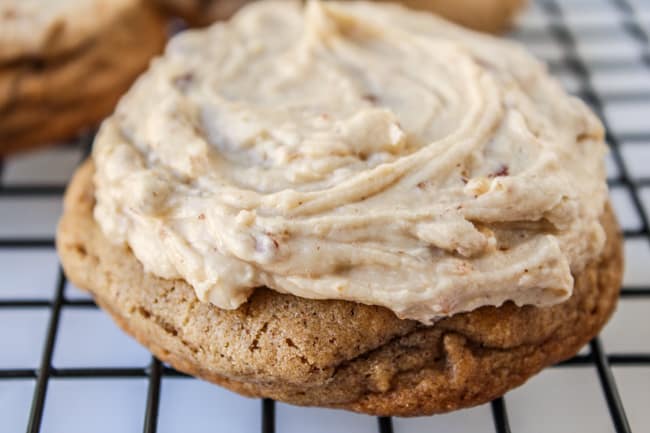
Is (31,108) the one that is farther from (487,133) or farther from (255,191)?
(487,133)

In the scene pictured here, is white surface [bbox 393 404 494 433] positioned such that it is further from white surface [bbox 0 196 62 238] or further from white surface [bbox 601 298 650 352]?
white surface [bbox 0 196 62 238]

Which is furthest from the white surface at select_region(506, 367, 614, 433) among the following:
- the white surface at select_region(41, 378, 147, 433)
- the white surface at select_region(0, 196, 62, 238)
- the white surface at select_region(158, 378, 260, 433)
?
the white surface at select_region(0, 196, 62, 238)

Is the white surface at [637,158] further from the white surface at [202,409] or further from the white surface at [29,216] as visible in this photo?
the white surface at [29,216]

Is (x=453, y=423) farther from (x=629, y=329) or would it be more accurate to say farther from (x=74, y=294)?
(x=74, y=294)

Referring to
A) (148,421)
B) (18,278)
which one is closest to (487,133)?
(148,421)

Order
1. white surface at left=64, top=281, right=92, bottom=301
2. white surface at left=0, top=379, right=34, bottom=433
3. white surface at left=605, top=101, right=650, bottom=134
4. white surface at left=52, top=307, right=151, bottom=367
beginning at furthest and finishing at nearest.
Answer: white surface at left=605, top=101, right=650, bottom=134 → white surface at left=64, top=281, right=92, bottom=301 → white surface at left=52, top=307, right=151, bottom=367 → white surface at left=0, top=379, right=34, bottom=433

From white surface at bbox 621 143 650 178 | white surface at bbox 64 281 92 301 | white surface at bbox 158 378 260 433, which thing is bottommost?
white surface at bbox 158 378 260 433

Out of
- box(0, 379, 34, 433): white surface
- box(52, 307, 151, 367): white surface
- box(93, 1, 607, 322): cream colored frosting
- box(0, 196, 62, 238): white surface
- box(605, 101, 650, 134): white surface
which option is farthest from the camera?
box(605, 101, 650, 134): white surface
